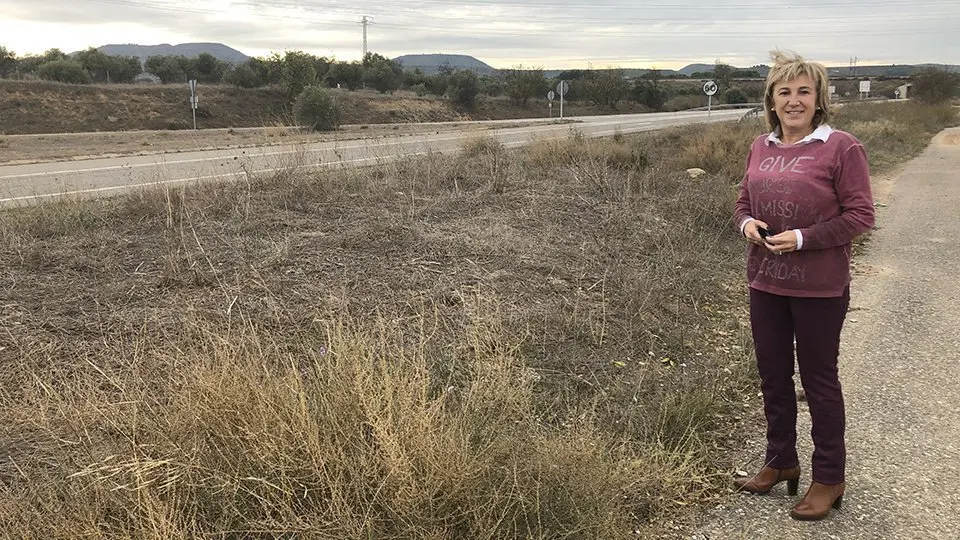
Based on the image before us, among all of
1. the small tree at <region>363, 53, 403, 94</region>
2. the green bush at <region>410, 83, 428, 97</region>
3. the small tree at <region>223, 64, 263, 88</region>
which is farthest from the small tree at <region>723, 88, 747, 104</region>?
the small tree at <region>223, 64, 263, 88</region>

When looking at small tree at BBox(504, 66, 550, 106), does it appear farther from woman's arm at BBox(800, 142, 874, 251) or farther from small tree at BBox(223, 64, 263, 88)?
woman's arm at BBox(800, 142, 874, 251)

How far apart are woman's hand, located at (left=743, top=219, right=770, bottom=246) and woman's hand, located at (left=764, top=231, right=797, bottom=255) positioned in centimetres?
8

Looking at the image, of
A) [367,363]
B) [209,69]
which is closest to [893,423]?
[367,363]

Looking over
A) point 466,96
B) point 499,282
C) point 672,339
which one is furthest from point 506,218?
point 466,96

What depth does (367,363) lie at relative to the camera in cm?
297

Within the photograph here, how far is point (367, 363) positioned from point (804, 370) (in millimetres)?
1901

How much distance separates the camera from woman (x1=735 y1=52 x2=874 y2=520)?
274cm

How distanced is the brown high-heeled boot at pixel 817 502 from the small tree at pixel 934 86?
61433mm

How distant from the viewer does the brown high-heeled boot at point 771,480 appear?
3168 mm

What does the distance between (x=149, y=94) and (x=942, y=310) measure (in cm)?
4871

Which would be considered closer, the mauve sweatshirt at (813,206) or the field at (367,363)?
the field at (367,363)

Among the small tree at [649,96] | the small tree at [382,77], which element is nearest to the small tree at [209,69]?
the small tree at [382,77]

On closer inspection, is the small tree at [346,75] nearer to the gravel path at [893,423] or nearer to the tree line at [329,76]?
the tree line at [329,76]

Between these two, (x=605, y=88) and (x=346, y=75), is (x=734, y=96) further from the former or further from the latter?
(x=346, y=75)
